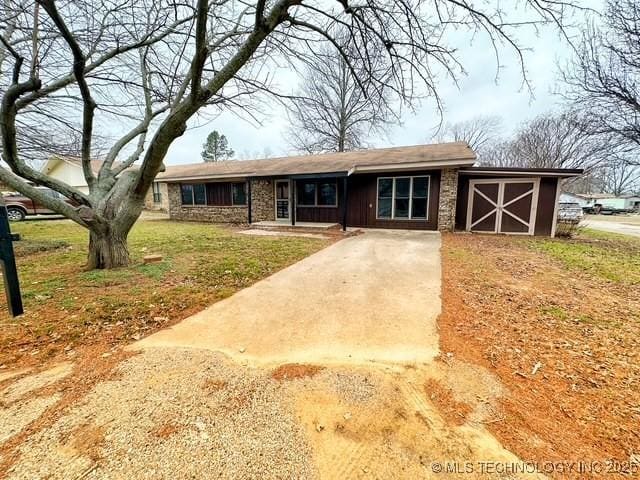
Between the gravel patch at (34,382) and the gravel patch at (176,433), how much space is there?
0.46 meters

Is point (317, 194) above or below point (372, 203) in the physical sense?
above

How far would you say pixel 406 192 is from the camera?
1124cm

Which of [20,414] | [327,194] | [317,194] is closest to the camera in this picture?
[20,414]

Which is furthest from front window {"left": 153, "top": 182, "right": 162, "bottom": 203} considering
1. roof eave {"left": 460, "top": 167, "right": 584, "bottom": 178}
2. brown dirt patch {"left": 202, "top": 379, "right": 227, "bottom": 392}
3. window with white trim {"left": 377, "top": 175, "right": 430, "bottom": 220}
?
brown dirt patch {"left": 202, "top": 379, "right": 227, "bottom": 392}

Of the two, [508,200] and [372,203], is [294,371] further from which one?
[508,200]

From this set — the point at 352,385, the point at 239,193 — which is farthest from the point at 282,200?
the point at 352,385

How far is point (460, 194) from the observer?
11094 mm

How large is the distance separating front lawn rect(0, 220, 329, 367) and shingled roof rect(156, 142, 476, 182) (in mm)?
5122

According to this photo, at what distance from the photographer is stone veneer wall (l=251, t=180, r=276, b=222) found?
14.1m

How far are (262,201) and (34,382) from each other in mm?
12500

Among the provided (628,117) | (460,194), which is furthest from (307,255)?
(628,117)

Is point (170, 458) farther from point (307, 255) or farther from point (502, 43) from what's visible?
point (502, 43)

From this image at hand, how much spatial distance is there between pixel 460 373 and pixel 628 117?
46.1ft

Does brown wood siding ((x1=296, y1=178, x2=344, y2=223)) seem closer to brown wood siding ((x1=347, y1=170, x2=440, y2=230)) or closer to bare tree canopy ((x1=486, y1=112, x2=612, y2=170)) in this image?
brown wood siding ((x1=347, y1=170, x2=440, y2=230))
